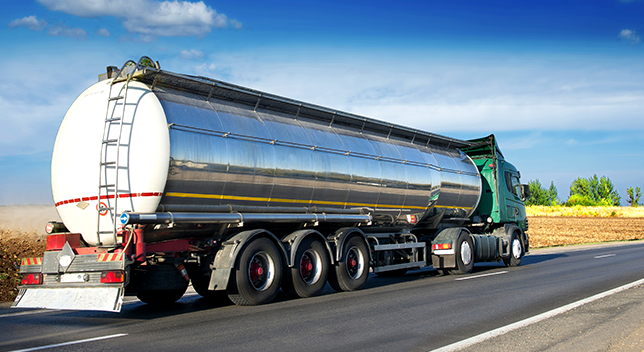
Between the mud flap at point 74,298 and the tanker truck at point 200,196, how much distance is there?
0.7 inches

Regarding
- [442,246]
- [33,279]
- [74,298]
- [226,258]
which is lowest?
[74,298]

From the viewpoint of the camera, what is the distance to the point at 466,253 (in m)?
14.9

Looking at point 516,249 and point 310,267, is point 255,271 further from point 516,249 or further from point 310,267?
point 516,249

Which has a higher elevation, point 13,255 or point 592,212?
point 592,212

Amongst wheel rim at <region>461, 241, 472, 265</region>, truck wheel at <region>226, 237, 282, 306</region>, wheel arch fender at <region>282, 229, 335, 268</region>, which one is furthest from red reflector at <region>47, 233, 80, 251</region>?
wheel rim at <region>461, 241, 472, 265</region>

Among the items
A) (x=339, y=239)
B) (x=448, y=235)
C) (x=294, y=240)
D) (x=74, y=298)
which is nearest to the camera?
(x=74, y=298)

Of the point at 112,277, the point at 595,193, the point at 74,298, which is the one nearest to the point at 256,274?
the point at 112,277

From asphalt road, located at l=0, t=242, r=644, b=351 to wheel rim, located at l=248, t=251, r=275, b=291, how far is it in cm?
44

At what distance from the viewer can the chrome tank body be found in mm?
8375

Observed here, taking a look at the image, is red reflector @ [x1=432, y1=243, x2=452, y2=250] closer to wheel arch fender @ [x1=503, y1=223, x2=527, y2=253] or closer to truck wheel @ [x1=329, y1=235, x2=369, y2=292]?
truck wheel @ [x1=329, y1=235, x2=369, y2=292]

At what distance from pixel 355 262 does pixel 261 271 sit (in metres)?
2.87

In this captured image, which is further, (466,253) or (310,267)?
(466,253)

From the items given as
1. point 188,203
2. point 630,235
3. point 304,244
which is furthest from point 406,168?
point 630,235

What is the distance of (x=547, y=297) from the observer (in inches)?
370
